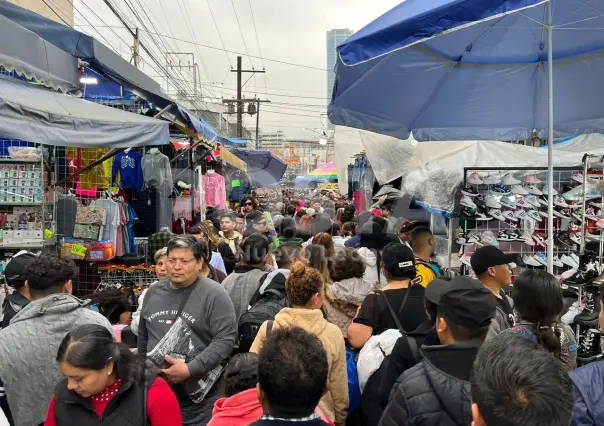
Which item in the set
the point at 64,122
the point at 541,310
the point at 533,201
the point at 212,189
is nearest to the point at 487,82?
the point at 533,201

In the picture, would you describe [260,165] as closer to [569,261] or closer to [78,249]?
[78,249]

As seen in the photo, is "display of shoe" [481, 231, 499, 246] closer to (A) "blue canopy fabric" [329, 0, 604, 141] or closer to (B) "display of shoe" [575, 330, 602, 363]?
(A) "blue canopy fabric" [329, 0, 604, 141]

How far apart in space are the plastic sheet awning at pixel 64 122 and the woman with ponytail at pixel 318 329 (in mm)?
2314

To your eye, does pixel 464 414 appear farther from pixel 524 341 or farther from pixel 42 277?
pixel 42 277

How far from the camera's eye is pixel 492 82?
5.52 meters

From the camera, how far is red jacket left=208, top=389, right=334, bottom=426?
6.93 ft

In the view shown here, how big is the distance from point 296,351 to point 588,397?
1.26 metres

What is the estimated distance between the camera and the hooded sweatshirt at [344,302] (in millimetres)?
3982

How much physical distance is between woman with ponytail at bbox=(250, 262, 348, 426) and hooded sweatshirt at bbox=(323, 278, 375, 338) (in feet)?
2.94

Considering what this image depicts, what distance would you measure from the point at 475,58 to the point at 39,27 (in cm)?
456

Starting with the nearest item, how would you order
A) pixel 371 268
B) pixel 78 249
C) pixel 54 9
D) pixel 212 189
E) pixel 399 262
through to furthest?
pixel 399 262 < pixel 371 268 < pixel 78 249 < pixel 212 189 < pixel 54 9

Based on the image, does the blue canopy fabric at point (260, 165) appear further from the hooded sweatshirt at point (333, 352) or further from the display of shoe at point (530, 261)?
the hooded sweatshirt at point (333, 352)

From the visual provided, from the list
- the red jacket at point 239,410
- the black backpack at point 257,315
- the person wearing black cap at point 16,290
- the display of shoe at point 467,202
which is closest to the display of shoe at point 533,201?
the display of shoe at point 467,202

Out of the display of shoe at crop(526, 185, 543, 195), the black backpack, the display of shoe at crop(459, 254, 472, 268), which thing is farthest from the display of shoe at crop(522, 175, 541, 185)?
the black backpack
